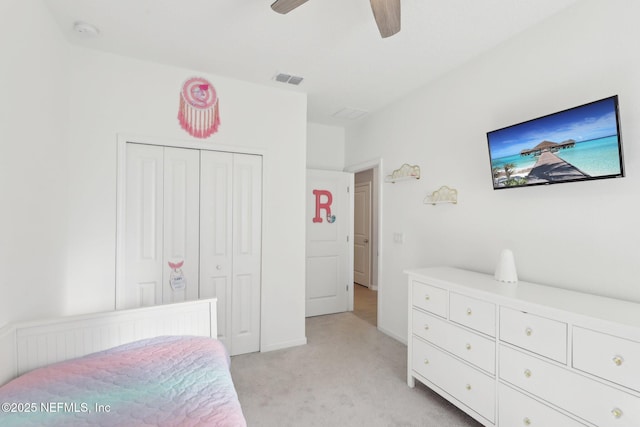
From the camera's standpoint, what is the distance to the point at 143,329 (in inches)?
72.2

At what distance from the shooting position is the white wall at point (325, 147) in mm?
4109

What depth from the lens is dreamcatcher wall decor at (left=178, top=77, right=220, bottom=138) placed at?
8.62 feet

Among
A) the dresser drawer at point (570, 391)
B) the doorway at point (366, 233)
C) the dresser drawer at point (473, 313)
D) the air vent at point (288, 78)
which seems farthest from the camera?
the doorway at point (366, 233)

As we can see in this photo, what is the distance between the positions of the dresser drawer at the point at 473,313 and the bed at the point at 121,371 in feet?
4.81

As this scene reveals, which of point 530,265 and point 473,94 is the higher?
point 473,94

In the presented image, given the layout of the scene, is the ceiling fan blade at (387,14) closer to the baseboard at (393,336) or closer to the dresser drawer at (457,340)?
the dresser drawer at (457,340)

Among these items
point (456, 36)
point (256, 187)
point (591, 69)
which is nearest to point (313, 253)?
point (256, 187)

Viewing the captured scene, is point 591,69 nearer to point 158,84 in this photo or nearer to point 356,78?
point 356,78

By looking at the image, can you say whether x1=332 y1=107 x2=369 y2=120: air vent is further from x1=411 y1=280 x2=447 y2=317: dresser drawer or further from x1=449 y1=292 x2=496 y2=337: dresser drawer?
x1=449 y1=292 x2=496 y2=337: dresser drawer

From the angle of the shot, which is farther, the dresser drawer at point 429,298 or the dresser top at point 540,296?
the dresser drawer at point 429,298

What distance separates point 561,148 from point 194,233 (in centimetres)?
282

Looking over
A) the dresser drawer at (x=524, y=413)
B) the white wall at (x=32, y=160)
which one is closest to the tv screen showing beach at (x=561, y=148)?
the dresser drawer at (x=524, y=413)

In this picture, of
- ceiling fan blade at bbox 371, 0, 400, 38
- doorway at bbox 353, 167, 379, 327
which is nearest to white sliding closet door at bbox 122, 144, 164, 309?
ceiling fan blade at bbox 371, 0, 400, 38

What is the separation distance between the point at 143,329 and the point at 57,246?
3.04ft
